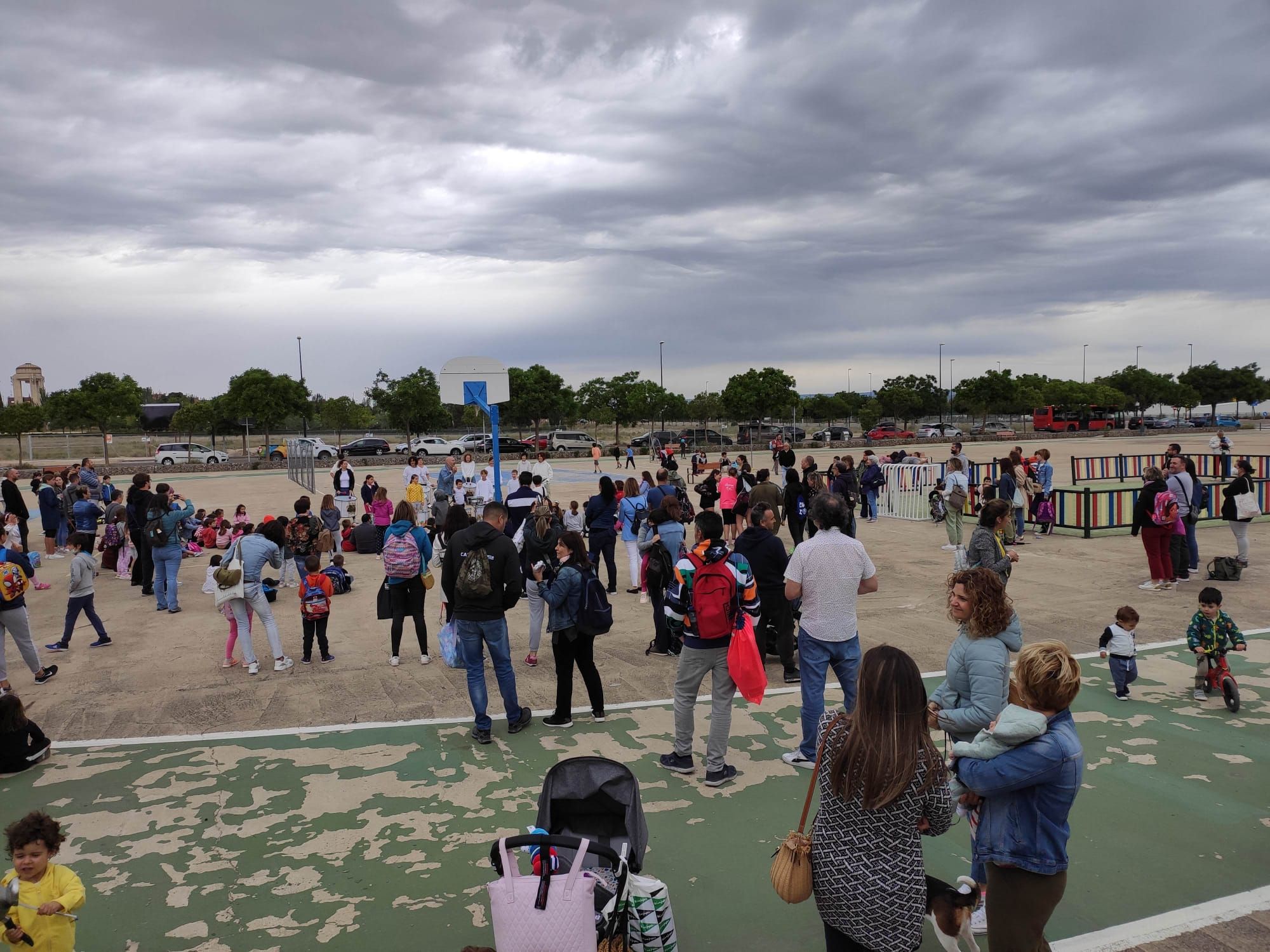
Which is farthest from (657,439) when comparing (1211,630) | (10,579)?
(1211,630)

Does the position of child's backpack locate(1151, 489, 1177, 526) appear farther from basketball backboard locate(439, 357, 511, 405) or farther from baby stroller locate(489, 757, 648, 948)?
basketball backboard locate(439, 357, 511, 405)

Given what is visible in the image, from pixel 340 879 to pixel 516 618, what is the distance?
5.88m

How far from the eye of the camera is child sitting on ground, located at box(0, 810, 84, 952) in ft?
10.5

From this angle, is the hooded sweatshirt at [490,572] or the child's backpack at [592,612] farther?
the child's backpack at [592,612]

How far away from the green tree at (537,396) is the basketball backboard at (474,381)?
43.6 meters

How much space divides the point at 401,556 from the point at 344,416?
5935cm

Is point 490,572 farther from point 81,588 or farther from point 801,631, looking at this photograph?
point 81,588

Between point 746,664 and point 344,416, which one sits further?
point 344,416

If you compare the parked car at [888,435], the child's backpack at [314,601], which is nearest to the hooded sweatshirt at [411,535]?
the child's backpack at [314,601]

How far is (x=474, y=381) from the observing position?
57.5ft

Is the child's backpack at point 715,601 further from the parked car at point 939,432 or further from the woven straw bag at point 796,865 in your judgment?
the parked car at point 939,432

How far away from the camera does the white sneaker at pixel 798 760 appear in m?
5.44

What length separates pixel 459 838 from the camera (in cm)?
457

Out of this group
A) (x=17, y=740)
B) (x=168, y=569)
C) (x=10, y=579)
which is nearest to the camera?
(x=17, y=740)
